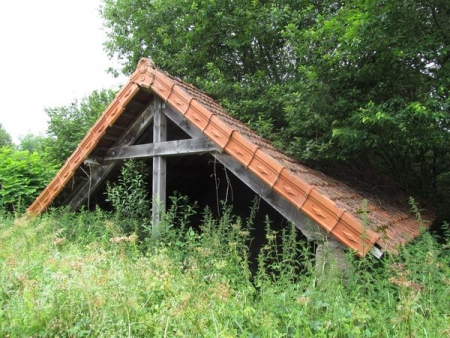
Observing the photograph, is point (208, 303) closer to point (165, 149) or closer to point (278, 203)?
point (278, 203)

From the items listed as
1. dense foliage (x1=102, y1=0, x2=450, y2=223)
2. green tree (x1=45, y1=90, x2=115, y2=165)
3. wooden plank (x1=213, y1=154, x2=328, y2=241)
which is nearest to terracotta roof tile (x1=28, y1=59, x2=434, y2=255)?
wooden plank (x1=213, y1=154, x2=328, y2=241)

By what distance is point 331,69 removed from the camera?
534cm

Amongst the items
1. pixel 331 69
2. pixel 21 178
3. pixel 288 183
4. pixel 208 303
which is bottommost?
pixel 21 178

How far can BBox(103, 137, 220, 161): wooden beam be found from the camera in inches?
179

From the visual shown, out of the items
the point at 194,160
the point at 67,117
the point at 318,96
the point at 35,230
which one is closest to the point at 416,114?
the point at 318,96

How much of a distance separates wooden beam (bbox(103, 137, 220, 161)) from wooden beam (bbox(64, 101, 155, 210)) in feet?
0.43

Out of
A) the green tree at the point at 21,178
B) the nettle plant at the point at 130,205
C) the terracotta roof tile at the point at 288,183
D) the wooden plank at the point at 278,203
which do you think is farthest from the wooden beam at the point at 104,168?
the green tree at the point at 21,178

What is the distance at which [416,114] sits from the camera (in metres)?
4.30

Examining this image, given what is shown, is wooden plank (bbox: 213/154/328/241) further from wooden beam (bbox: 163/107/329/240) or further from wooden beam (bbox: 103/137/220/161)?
wooden beam (bbox: 103/137/220/161)

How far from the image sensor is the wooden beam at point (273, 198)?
3663 mm

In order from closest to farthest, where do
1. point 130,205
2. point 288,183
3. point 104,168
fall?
point 288,183, point 130,205, point 104,168

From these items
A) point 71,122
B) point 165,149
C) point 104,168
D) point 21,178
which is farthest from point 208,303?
point 71,122

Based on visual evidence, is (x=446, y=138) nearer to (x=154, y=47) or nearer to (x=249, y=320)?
(x=249, y=320)

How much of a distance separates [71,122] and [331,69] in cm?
849
